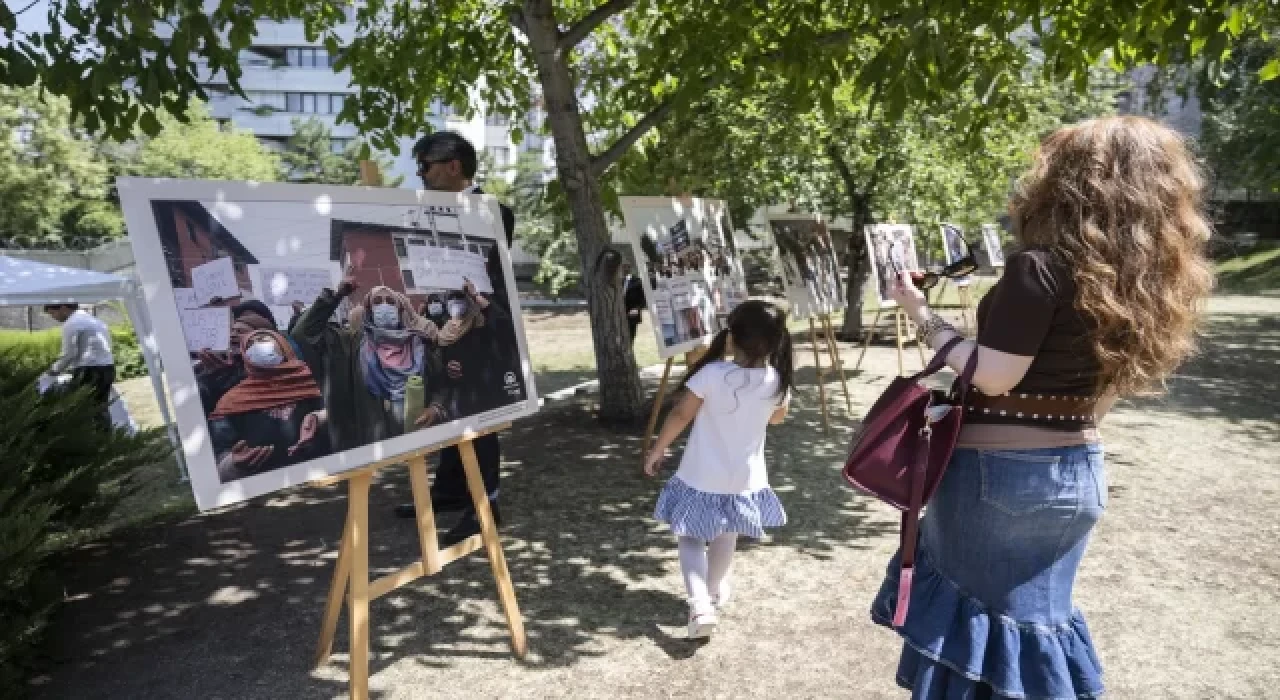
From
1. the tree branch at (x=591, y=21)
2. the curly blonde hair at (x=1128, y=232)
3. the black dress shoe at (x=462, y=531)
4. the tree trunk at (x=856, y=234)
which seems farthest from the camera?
the tree trunk at (x=856, y=234)

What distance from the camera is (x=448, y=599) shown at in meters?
4.04

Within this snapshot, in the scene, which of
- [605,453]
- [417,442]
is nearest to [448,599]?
[417,442]

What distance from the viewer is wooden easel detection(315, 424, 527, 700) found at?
284 cm

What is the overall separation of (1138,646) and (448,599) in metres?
2.92

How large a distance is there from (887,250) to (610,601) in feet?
17.9

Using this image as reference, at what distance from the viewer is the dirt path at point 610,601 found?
3.30m

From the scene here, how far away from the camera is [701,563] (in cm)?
358

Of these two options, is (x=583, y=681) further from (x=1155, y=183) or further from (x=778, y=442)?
(x=778, y=442)

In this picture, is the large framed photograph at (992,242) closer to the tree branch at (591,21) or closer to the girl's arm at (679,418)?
the tree branch at (591,21)

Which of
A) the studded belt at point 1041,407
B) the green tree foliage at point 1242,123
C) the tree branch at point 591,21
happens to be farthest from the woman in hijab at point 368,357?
the green tree foliage at point 1242,123

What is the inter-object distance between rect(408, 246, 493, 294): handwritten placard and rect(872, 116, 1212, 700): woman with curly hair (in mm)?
1712

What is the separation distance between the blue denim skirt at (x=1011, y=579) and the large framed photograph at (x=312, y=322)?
1.81 metres

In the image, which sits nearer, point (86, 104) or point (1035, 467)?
point (1035, 467)

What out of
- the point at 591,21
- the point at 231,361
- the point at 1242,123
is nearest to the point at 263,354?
the point at 231,361
